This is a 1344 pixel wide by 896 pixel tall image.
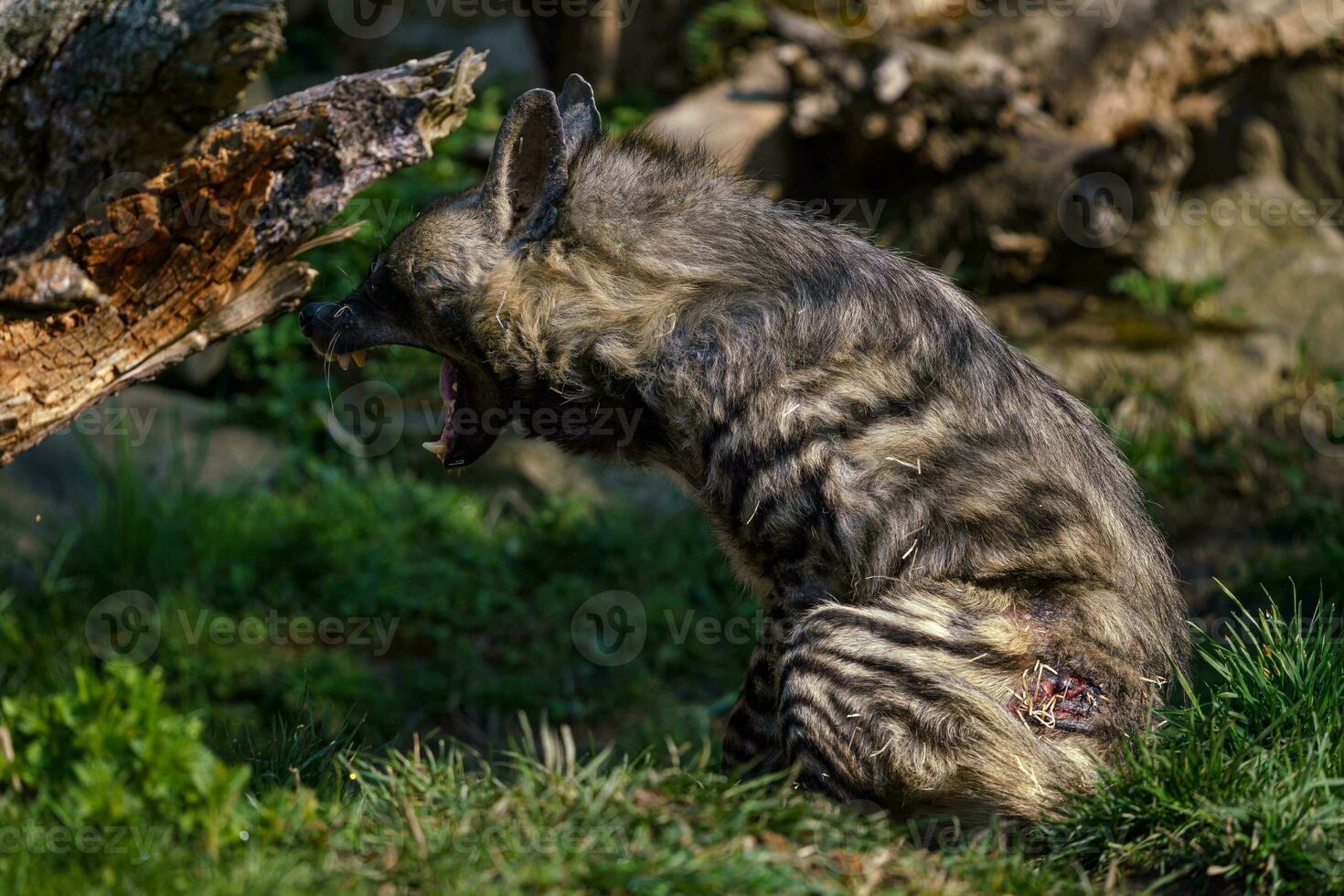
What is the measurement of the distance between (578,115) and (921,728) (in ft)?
7.65

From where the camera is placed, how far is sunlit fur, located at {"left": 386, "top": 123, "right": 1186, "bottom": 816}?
383cm

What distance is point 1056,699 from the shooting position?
390 cm

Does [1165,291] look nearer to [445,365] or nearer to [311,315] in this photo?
[445,365]

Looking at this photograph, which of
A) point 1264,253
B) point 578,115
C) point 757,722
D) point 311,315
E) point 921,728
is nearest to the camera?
point 921,728

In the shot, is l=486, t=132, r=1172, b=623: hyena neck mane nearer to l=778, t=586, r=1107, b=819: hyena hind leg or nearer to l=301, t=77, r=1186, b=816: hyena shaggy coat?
l=301, t=77, r=1186, b=816: hyena shaggy coat

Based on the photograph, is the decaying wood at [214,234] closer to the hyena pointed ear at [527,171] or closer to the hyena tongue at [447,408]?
the hyena pointed ear at [527,171]

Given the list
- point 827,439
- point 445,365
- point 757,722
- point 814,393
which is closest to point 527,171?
point 445,365

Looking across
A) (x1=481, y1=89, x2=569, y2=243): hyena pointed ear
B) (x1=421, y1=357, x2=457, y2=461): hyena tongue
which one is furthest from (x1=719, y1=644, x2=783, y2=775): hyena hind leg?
(x1=481, y1=89, x2=569, y2=243): hyena pointed ear

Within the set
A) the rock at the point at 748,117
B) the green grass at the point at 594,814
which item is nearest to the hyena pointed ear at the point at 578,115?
the green grass at the point at 594,814

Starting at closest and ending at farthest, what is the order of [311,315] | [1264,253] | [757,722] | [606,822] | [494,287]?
[606,822] → [757,722] → [494,287] → [311,315] → [1264,253]

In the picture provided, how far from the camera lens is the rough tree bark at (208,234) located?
376 centimetres

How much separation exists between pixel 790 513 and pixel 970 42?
6383 mm

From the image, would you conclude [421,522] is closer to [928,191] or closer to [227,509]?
[227,509]

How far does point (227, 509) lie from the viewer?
7195mm
